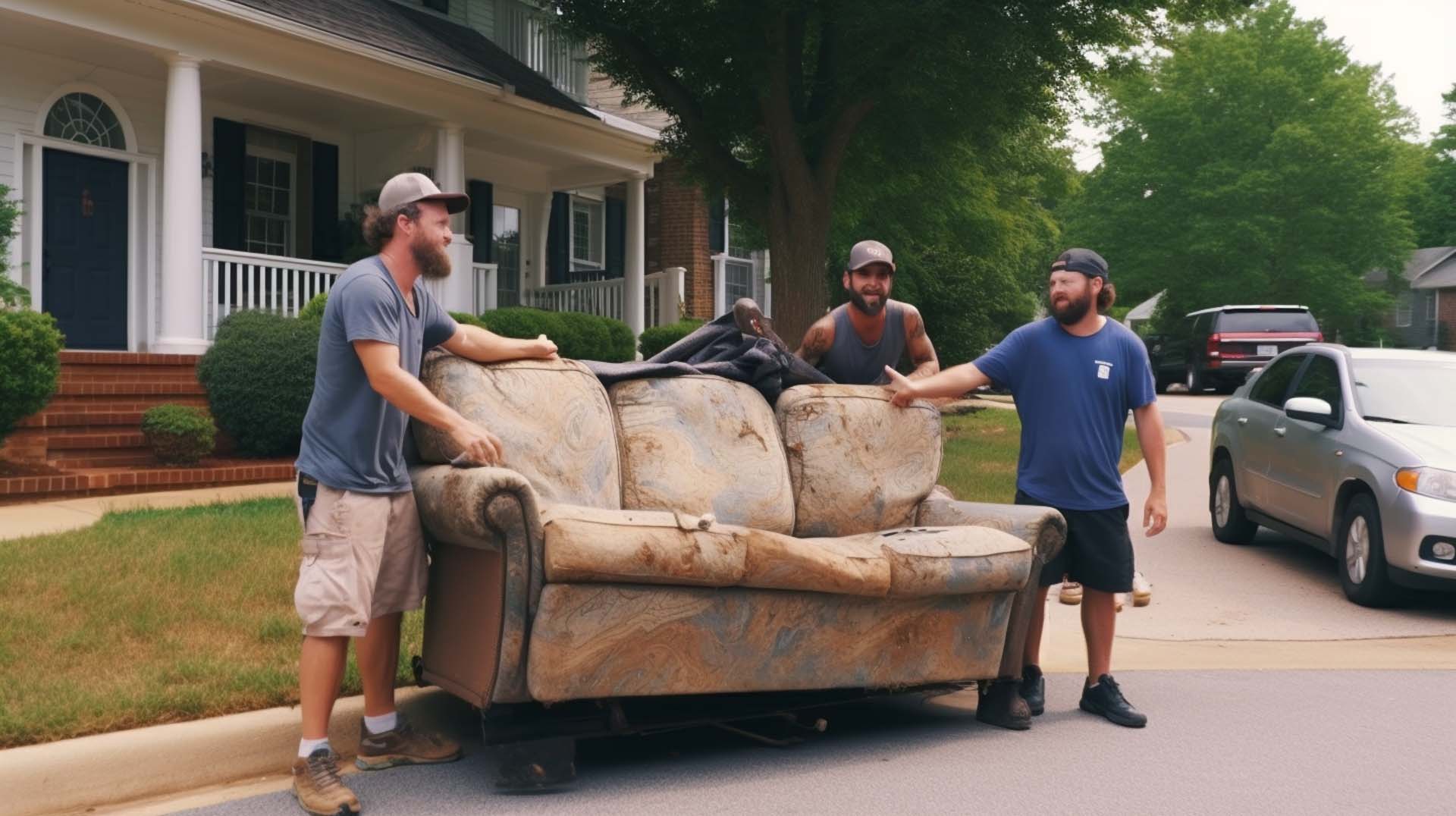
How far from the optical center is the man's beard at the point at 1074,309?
18.3 feet

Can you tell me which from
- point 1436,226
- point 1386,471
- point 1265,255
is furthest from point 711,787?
point 1436,226

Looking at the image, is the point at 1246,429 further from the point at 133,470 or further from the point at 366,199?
the point at 366,199

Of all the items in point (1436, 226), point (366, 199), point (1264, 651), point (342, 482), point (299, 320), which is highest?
point (1436, 226)

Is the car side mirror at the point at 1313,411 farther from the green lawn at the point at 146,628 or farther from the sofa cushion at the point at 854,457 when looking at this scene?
the green lawn at the point at 146,628

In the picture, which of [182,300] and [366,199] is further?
[366,199]

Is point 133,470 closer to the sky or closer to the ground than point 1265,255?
closer to the ground

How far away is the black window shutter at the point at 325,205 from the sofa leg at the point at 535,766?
12485 mm

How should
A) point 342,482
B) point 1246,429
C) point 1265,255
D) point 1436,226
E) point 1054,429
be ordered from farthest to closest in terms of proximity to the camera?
point 1436,226 → point 1265,255 → point 1246,429 → point 1054,429 → point 342,482

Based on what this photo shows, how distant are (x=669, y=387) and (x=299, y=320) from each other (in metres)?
7.29

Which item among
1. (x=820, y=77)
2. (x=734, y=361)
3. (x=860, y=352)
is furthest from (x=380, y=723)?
(x=820, y=77)

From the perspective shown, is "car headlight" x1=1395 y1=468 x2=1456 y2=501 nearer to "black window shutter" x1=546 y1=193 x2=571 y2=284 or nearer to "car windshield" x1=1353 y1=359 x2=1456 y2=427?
"car windshield" x1=1353 y1=359 x2=1456 y2=427

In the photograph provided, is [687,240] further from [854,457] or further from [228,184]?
[854,457]

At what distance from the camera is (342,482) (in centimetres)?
434

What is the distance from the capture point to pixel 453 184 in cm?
1566
